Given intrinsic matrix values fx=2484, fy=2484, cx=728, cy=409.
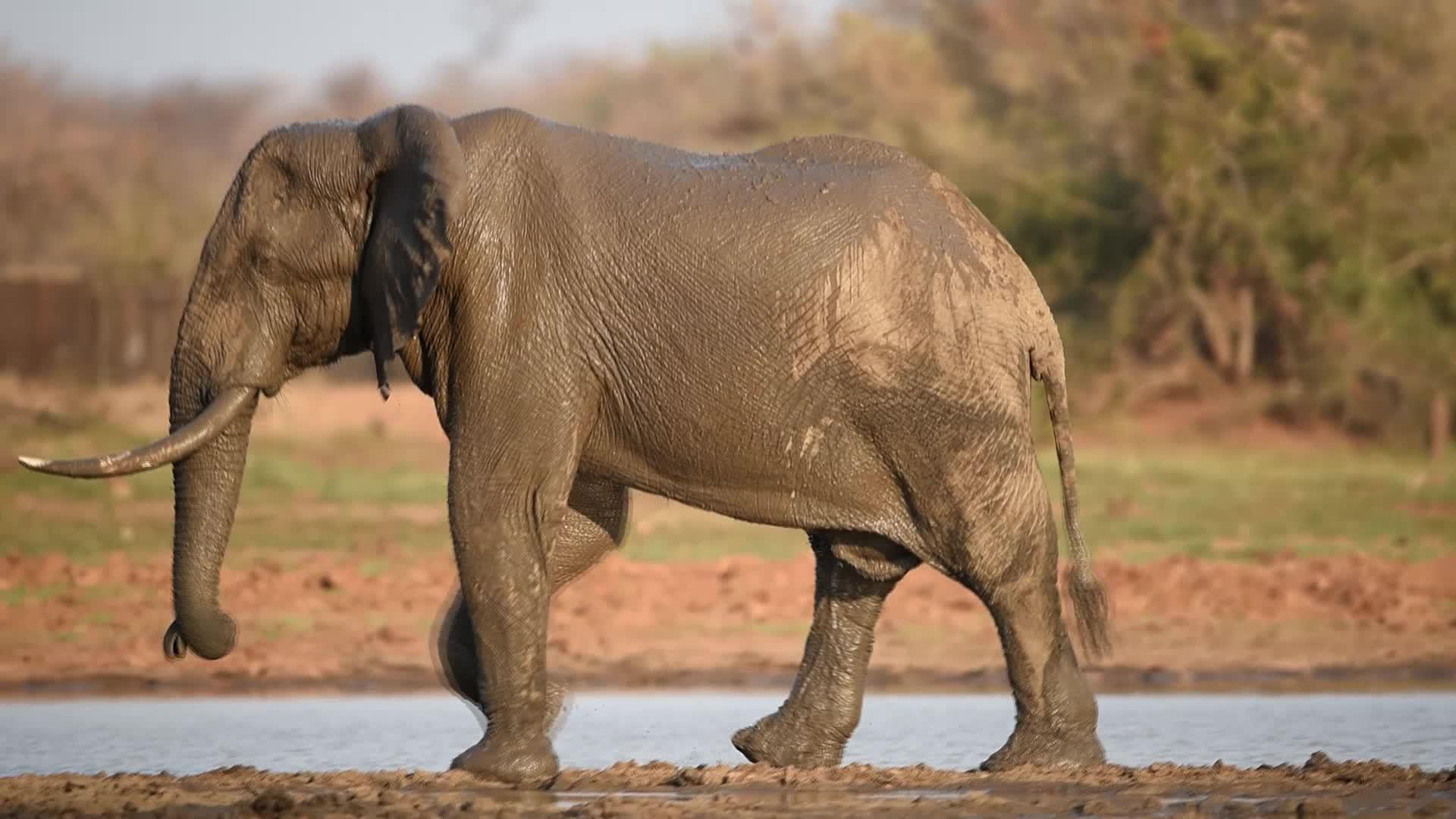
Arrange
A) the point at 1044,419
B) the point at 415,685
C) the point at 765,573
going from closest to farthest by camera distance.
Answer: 1. the point at 415,685
2. the point at 765,573
3. the point at 1044,419

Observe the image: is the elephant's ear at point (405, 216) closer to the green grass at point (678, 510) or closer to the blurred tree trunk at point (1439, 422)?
the green grass at point (678, 510)

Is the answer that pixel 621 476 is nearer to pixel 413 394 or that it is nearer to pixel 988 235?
pixel 988 235

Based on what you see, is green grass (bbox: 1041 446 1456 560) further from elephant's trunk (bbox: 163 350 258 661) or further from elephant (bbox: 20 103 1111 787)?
elephant's trunk (bbox: 163 350 258 661)

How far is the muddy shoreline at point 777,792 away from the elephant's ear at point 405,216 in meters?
1.20

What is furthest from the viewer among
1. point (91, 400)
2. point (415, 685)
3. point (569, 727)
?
point (91, 400)

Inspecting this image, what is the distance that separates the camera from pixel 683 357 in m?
7.18

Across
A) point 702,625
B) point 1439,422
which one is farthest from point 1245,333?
point 702,625

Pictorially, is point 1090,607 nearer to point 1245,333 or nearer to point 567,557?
point 567,557

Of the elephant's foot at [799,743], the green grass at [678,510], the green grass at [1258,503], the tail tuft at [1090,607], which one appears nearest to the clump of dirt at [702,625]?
the green grass at [678,510]

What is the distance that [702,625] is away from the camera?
38.3 feet

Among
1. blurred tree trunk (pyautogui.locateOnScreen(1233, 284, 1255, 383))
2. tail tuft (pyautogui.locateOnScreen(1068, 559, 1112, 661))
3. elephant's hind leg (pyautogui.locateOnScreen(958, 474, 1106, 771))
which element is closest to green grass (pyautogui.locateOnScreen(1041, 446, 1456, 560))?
blurred tree trunk (pyautogui.locateOnScreen(1233, 284, 1255, 383))

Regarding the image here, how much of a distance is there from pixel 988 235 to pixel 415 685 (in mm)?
3971

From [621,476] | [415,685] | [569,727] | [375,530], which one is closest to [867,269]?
[621,476]

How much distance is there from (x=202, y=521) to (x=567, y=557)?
112cm
